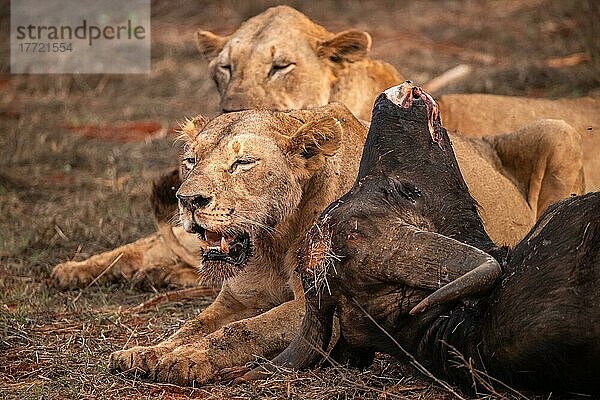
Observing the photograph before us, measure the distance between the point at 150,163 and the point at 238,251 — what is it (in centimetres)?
476

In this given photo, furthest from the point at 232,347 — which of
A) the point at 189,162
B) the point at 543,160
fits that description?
the point at 543,160

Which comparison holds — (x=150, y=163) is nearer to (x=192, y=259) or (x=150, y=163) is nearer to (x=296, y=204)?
(x=192, y=259)

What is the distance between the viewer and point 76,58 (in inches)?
504

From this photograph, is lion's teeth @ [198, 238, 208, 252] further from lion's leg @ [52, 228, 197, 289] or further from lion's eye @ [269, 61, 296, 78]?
lion's eye @ [269, 61, 296, 78]

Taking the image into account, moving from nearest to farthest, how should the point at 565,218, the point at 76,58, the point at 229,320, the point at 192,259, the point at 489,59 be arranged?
the point at 565,218 < the point at 229,320 < the point at 192,259 < the point at 489,59 < the point at 76,58

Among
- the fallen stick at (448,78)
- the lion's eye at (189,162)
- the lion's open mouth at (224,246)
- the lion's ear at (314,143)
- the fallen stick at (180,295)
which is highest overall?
the fallen stick at (448,78)

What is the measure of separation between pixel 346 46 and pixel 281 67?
44 centimetres

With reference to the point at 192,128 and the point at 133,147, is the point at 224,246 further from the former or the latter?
the point at 133,147

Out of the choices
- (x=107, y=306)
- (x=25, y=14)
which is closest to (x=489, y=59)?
(x=25, y=14)

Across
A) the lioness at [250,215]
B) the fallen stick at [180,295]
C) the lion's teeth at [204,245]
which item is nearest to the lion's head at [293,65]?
the fallen stick at [180,295]

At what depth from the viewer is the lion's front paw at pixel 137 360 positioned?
4328 millimetres

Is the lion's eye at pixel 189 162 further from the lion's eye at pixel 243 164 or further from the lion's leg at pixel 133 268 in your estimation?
the lion's leg at pixel 133 268

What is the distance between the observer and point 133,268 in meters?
6.27

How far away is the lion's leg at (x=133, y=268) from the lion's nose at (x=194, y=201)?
193 centimetres
